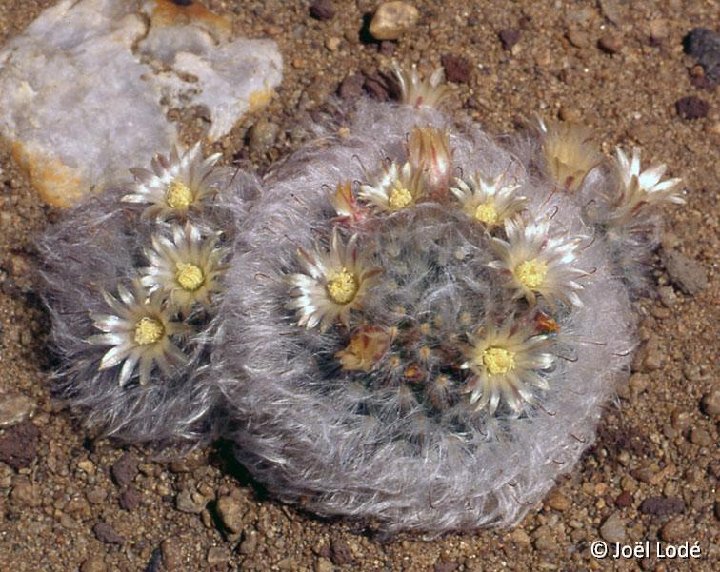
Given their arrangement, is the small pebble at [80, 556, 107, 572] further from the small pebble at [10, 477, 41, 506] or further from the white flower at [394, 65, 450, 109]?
the white flower at [394, 65, 450, 109]

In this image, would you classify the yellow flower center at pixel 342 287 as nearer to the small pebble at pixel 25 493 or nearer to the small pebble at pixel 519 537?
the small pebble at pixel 519 537

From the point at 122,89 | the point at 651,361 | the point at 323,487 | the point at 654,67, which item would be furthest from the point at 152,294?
the point at 654,67

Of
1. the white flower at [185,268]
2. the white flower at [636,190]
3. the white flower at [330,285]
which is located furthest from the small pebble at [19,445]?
the white flower at [636,190]

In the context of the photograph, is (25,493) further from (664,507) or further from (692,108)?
(692,108)

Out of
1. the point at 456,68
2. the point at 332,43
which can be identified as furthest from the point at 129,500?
the point at 456,68

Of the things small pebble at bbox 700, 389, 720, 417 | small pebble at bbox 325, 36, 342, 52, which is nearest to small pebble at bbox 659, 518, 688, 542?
small pebble at bbox 700, 389, 720, 417
